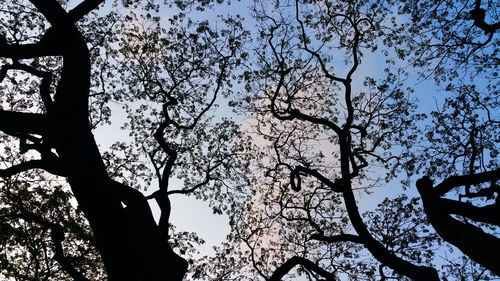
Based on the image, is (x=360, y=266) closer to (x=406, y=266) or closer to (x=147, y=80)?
(x=406, y=266)

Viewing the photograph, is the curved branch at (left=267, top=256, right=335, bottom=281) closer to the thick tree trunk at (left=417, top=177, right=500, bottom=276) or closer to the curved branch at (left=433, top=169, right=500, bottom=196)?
the thick tree trunk at (left=417, top=177, right=500, bottom=276)

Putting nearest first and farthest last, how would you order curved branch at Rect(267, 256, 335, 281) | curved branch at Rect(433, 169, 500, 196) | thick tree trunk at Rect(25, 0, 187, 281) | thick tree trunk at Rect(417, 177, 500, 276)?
1. thick tree trunk at Rect(417, 177, 500, 276)
2. thick tree trunk at Rect(25, 0, 187, 281)
3. curved branch at Rect(433, 169, 500, 196)
4. curved branch at Rect(267, 256, 335, 281)

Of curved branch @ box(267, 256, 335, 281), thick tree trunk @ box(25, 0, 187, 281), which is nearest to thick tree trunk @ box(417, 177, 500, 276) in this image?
curved branch @ box(267, 256, 335, 281)

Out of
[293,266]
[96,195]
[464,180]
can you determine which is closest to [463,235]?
[464,180]

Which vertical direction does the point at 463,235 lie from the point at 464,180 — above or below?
below

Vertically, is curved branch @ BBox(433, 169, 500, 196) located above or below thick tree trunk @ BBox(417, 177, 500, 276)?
above

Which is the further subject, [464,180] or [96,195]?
[464,180]

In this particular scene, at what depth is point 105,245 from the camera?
571 centimetres

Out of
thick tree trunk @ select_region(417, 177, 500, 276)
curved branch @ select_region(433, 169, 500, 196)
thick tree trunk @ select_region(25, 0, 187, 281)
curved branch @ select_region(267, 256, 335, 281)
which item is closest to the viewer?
thick tree trunk @ select_region(417, 177, 500, 276)

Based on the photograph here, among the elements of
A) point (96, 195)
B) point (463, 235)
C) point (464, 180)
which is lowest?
point (463, 235)

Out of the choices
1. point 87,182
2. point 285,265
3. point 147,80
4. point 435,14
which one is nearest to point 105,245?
point 87,182

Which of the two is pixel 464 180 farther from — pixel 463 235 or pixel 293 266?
pixel 293 266

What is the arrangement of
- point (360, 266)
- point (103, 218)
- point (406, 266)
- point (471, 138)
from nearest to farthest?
1. point (103, 218)
2. point (406, 266)
3. point (471, 138)
4. point (360, 266)

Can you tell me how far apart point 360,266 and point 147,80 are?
11.7 meters
